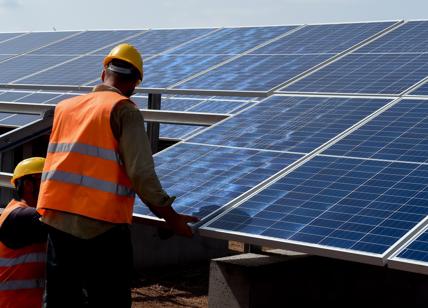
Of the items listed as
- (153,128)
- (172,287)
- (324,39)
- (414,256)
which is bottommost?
(172,287)

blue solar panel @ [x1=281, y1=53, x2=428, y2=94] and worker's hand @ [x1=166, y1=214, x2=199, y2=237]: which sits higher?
blue solar panel @ [x1=281, y1=53, x2=428, y2=94]

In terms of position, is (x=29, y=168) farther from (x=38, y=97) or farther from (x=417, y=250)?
(x=38, y=97)

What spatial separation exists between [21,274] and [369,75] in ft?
18.7

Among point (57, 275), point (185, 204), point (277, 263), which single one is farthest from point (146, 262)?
point (57, 275)

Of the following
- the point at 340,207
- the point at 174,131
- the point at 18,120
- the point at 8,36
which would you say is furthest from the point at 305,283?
the point at 8,36

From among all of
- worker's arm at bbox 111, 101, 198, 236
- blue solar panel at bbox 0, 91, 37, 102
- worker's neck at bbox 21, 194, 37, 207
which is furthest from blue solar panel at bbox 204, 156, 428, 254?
blue solar panel at bbox 0, 91, 37, 102

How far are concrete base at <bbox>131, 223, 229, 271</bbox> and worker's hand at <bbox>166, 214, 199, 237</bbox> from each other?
6431mm

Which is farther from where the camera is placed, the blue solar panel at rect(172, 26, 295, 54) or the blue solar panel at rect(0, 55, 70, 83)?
the blue solar panel at rect(0, 55, 70, 83)

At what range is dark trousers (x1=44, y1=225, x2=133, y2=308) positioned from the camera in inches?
284

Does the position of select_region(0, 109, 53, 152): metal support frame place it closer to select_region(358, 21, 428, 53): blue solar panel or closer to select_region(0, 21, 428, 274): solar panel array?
select_region(0, 21, 428, 274): solar panel array

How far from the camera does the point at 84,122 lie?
24.0ft

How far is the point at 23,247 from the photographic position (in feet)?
25.9

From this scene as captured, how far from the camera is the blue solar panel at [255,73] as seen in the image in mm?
12672

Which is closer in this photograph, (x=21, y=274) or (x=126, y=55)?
(x=126, y=55)
